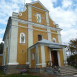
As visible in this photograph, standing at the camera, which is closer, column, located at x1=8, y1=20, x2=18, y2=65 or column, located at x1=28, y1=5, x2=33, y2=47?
column, located at x1=8, y1=20, x2=18, y2=65

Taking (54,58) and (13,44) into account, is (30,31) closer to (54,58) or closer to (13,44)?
(13,44)

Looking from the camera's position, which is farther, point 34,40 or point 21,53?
point 34,40

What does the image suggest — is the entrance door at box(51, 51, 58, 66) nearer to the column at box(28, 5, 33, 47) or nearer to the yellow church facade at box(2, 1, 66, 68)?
the yellow church facade at box(2, 1, 66, 68)

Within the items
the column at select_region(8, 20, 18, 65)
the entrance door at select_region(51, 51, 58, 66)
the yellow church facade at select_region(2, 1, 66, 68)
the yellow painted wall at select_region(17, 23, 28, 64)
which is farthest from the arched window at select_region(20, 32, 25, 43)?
the entrance door at select_region(51, 51, 58, 66)

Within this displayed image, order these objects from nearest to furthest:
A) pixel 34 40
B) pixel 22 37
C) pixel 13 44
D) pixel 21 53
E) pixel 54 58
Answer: pixel 54 58 → pixel 13 44 → pixel 21 53 → pixel 22 37 → pixel 34 40

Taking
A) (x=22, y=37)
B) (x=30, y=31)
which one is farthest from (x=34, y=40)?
(x=22, y=37)

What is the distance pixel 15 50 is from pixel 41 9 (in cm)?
1107

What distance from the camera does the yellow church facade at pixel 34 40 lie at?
530 inches

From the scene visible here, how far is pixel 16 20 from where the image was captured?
16531 millimetres

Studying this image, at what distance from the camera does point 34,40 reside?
1733 centimetres

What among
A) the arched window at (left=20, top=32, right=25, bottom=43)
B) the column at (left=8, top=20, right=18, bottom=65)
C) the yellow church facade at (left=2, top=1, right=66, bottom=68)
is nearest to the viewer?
the yellow church facade at (left=2, top=1, right=66, bottom=68)

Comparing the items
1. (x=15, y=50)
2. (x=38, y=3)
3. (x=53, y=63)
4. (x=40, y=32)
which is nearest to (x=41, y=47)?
(x=53, y=63)

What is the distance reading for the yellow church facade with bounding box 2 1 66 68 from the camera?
44.1 feet

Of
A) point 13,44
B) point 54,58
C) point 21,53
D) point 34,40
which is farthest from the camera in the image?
point 34,40
